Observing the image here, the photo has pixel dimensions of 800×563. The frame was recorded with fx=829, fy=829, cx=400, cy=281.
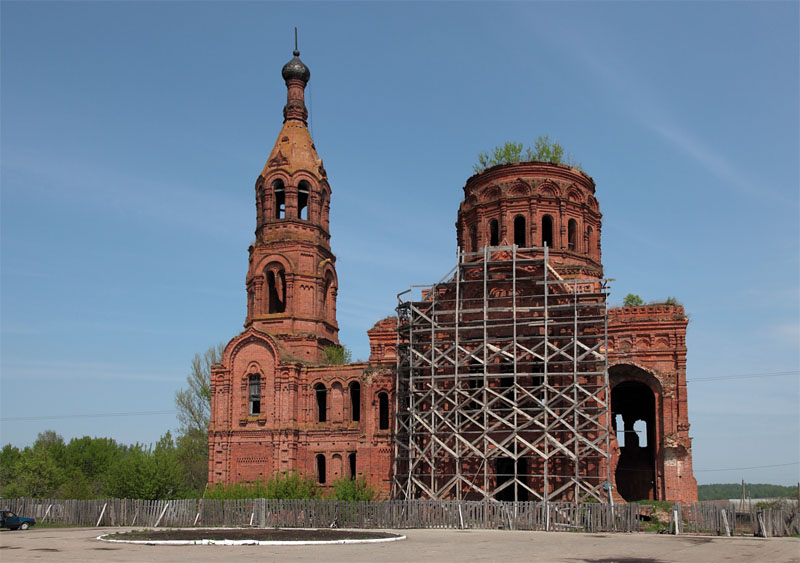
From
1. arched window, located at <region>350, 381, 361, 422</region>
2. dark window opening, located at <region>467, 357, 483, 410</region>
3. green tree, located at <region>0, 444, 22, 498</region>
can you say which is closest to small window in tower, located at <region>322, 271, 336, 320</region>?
arched window, located at <region>350, 381, 361, 422</region>

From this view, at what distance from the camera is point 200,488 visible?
49.8m

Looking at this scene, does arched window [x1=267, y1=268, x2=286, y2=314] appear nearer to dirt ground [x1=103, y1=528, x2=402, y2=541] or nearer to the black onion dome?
the black onion dome

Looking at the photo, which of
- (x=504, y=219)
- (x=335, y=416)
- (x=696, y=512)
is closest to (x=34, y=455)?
(x=335, y=416)

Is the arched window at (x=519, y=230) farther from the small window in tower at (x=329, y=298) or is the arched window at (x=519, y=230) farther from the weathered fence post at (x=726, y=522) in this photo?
the weathered fence post at (x=726, y=522)

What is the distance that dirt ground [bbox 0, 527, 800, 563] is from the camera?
59.3ft

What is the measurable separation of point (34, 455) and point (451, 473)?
33481 millimetres

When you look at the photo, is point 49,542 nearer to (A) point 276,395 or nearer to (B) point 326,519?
(B) point 326,519

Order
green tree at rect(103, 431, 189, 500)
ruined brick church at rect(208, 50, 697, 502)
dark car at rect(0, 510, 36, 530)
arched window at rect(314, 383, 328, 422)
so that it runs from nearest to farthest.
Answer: dark car at rect(0, 510, 36, 530), ruined brick church at rect(208, 50, 697, 502), green tree at rect(103, 431, 189, 500), arched window at rect(314, 383, 328, 422)

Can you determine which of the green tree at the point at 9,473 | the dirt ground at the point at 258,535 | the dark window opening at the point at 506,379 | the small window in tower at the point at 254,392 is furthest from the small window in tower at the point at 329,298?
the green tree at the point at 9,473

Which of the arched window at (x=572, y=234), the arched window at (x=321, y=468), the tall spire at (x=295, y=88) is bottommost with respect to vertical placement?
the arched window at (x=321, y=468)

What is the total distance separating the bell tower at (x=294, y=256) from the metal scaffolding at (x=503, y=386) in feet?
19.9

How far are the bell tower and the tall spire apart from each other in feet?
2.59

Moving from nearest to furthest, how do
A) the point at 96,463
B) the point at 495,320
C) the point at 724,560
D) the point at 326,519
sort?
the point at 724,560, the point at 326,519, the point at 495,320, the point at 96,463

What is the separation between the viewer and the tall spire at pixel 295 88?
4219cm
